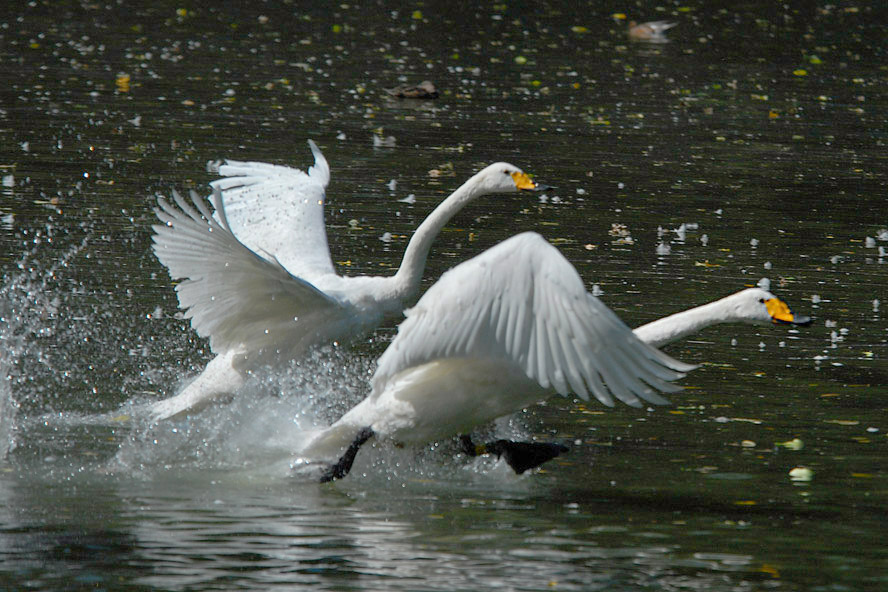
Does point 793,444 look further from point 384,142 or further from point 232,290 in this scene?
point 384,142

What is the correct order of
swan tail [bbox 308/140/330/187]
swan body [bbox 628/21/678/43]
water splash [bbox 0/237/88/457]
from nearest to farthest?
1. water splash [bbox 0/237/88/457]
2. swan tail [bbox 308/140/330/187]
3. swan body [bbox 628/21/678/43]

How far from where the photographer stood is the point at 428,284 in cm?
968

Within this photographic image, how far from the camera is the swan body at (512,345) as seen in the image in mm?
5668

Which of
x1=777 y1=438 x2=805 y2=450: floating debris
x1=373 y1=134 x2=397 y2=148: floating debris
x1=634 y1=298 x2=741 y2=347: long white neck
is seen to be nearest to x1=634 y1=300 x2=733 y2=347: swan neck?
x1=634 y1=298 x2=741 y2=347: long white neck

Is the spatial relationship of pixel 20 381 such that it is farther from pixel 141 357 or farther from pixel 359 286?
pixel 359 286

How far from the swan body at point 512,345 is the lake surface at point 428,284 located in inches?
17.8

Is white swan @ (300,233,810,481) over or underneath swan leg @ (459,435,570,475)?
over

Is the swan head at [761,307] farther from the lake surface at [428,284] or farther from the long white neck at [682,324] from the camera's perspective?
the lake surface at [428,284]

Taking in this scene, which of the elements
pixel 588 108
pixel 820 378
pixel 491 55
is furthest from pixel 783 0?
pixel 820 378

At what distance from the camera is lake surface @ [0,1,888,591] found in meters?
5.65

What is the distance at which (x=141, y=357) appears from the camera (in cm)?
823

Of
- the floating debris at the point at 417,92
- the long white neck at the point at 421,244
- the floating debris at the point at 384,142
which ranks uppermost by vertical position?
the floating debris at the point at 417,92

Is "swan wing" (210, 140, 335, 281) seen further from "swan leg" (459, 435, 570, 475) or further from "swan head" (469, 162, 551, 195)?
"swan leg" (459, 435, 570, 475)

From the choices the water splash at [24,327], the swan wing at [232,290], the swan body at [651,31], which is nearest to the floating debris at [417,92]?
the swan body at [651,31]
